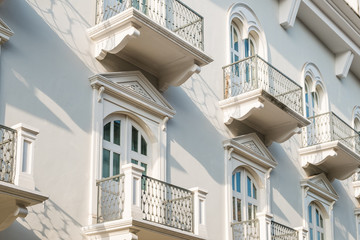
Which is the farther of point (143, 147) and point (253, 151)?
point (253, 151)

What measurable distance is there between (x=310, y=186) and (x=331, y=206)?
1.59 metres

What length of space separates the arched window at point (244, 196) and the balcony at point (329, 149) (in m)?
2.93

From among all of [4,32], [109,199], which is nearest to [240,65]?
[109,199]

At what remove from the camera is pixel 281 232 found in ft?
51.5

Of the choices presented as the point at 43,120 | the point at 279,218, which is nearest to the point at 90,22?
the point at 43,120

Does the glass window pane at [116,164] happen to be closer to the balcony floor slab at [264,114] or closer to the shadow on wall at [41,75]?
the shadow on wall at [41,75]

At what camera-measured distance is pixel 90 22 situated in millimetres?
13102

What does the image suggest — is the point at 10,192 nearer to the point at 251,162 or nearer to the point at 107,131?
the point at 107,131

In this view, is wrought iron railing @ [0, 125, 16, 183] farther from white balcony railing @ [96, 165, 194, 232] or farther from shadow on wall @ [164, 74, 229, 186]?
shadow on wall @ [164, 74, 229, 186]

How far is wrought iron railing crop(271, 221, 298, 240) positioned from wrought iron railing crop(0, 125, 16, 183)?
7095mm

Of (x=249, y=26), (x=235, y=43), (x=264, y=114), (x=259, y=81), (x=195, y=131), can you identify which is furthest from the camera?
(x=249, y=26)

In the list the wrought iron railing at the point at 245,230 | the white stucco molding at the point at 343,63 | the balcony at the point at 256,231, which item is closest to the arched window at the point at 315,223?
the balcony at the point at 256,231

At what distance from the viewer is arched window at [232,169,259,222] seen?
52.0 ft

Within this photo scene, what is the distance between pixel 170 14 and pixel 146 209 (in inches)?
181
